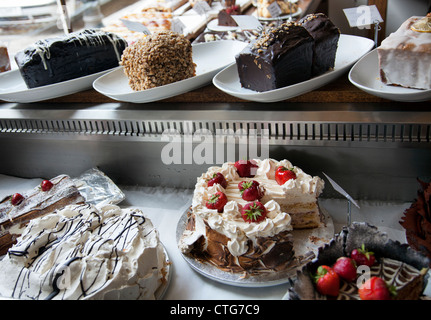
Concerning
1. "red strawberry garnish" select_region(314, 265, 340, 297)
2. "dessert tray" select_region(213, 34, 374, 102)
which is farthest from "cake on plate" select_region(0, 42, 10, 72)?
"red strawberry garnish" select_region(314, 265, 340, 297)

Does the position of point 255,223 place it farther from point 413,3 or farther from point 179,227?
point 413,3

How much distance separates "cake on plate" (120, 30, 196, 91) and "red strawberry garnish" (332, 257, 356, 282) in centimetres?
101

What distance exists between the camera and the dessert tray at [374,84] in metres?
1.48

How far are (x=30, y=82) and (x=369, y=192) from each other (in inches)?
63.6

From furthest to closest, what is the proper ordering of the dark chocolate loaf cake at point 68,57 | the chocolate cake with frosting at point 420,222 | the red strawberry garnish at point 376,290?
the dark chocolate loaf cake at point 68,57 < the chocolate cake with frosting at point 420,222 < the red strawberry garnish at point 376,290

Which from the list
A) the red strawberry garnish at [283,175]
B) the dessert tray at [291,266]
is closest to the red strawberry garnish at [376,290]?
the dessert tray at [291,266]

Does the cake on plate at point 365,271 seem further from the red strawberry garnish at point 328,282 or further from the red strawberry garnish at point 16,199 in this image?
the red strawberry garnish at point 16,199

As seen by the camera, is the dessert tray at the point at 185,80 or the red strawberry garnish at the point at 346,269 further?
the dessert tray at the point at 185,80

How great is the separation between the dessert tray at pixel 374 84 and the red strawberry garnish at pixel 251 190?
20.4 inches

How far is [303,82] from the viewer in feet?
5.24

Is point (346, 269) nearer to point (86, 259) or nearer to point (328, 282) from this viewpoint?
point (328, 282)

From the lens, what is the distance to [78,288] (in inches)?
51.4

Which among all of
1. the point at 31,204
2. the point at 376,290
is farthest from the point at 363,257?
the point at 31,204

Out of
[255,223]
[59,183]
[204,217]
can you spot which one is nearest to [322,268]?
[255,223]
